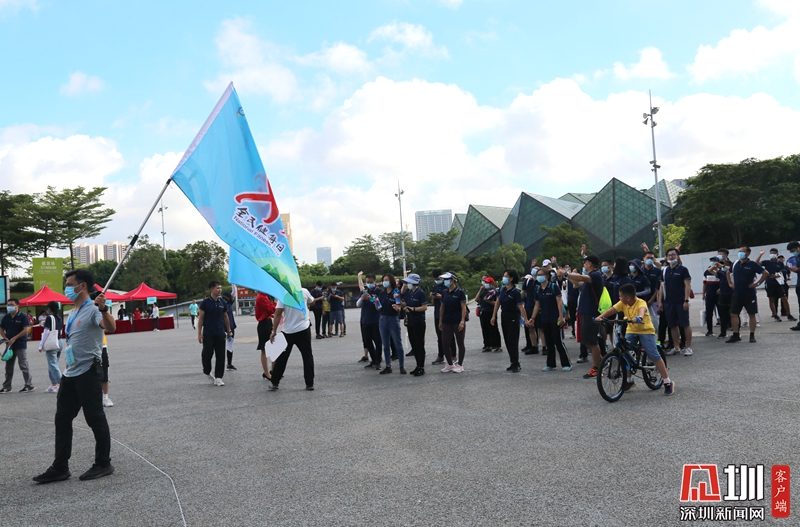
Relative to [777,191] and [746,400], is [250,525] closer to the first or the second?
[746,400]

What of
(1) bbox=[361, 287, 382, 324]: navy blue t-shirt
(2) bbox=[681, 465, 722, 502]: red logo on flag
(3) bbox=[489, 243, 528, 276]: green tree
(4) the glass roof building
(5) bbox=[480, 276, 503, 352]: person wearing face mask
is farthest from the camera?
(4) the glass roof building

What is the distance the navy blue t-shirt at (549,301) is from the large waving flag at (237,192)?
395 centimetres

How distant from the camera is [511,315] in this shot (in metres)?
10.1

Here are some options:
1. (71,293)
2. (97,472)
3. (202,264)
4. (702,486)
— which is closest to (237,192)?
(71,293)

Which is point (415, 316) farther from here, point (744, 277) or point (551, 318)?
point (744, 277)

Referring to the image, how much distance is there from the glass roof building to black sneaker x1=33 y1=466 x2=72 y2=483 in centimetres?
7079

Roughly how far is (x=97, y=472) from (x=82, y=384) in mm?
726

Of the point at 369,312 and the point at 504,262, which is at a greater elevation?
the point at 504,262

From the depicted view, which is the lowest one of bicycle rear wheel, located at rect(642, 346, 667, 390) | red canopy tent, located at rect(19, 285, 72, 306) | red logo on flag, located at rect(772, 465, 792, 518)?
red logo on flag, located at rect(772, 465, 792, 518)

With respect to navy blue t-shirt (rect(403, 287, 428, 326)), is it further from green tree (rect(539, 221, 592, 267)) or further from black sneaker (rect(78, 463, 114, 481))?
green tree (rect(539, 221, 592, 267))

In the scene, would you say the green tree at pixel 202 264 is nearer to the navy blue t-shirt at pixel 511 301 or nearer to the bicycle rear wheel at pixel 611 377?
the navy blue t-shirt at pixel 511 301

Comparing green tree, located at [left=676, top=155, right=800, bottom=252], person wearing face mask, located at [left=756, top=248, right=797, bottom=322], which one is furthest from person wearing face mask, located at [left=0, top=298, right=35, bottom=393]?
green tree, located at [left=676, top=155, right=800, bottom=252]

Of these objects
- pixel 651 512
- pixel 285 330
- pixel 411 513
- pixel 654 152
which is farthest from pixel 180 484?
pixel 654 152

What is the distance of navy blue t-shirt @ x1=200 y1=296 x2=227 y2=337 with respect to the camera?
31.8 feet
